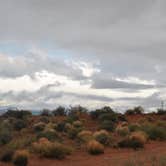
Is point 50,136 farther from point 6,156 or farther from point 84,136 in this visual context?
point 6,156

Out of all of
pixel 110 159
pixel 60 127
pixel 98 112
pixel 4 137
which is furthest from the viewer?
pixel 98 112

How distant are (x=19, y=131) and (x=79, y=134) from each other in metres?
Answer: 10.7

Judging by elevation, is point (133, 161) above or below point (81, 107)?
below

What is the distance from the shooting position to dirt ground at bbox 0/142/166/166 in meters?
24.9

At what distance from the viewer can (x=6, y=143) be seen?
36625 mm

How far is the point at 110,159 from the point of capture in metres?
27.8

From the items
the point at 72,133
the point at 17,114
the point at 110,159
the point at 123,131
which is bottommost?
the point at 110,159

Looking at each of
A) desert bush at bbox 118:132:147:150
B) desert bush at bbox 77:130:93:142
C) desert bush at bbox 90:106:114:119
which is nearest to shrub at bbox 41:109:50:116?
desert bush at bbox 90:106:114:119

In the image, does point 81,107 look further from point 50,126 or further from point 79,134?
point 79,134

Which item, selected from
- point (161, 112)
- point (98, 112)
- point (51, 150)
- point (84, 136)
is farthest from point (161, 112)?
point (51, 150)

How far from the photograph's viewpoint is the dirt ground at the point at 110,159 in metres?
24.9

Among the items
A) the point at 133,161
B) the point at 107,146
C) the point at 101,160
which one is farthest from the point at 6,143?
the point at 133,161

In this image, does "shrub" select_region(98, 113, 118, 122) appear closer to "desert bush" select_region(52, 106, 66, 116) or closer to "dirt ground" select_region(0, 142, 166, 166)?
"desert bush" select_region(52, 106, 66, 116)

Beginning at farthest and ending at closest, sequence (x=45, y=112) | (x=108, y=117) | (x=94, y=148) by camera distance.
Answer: (x=45, y=112), (x=108, y=117), (x=94, y=148)
